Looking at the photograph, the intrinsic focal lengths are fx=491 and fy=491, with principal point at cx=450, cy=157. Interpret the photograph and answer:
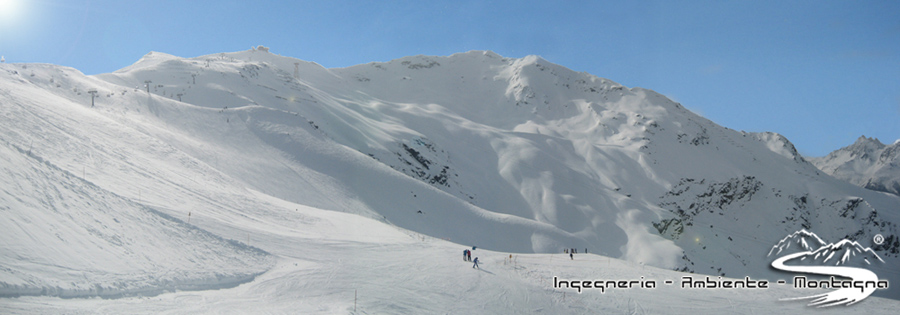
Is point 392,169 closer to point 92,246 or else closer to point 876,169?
point 92,246

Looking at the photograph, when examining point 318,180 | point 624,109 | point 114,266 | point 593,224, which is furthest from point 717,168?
point 114,266

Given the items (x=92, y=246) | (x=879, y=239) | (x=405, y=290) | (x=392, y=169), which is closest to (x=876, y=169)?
(x=879, y=239)

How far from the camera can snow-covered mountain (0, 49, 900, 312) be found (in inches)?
984

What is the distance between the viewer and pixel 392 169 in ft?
225

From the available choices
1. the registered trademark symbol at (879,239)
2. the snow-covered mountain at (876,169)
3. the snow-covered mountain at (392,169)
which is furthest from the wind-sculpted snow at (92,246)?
the snow-covered mountain at (876,169)

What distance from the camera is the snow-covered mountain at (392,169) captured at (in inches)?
984

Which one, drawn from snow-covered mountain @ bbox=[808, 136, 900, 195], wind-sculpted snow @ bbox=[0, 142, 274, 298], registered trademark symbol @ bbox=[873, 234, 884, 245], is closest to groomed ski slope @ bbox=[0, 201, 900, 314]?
wind-sculpted snow @ bbox=[0, 142, 274, 298]

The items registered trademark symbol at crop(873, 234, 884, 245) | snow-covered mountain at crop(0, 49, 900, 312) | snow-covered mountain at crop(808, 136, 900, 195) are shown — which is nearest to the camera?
snow-covered mountain at crop(0, 49, 900, 312)

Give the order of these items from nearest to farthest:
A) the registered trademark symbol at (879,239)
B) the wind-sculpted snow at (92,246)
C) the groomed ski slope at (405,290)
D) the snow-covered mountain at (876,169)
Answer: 1. the wind-sculpted snow at (92,246)
2. the groomed ski slope at (405,290)
3. the registered trademark symbol at (879,239)
4. the snow-covered mountain at (876,169)

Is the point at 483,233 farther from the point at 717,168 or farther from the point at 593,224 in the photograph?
the point at 717,168

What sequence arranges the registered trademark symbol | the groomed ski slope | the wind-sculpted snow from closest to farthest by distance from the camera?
the wind-sculpted snow → the groomed ski slope → the registered trademark symbol

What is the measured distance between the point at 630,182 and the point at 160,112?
265 feet

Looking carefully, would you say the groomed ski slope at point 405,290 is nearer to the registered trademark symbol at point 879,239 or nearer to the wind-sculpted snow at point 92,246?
the wind-sculpted snow at point 92,246

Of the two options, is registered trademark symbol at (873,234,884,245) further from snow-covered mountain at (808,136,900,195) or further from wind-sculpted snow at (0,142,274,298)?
wind-sculpted snow at (0,142,274,298)
